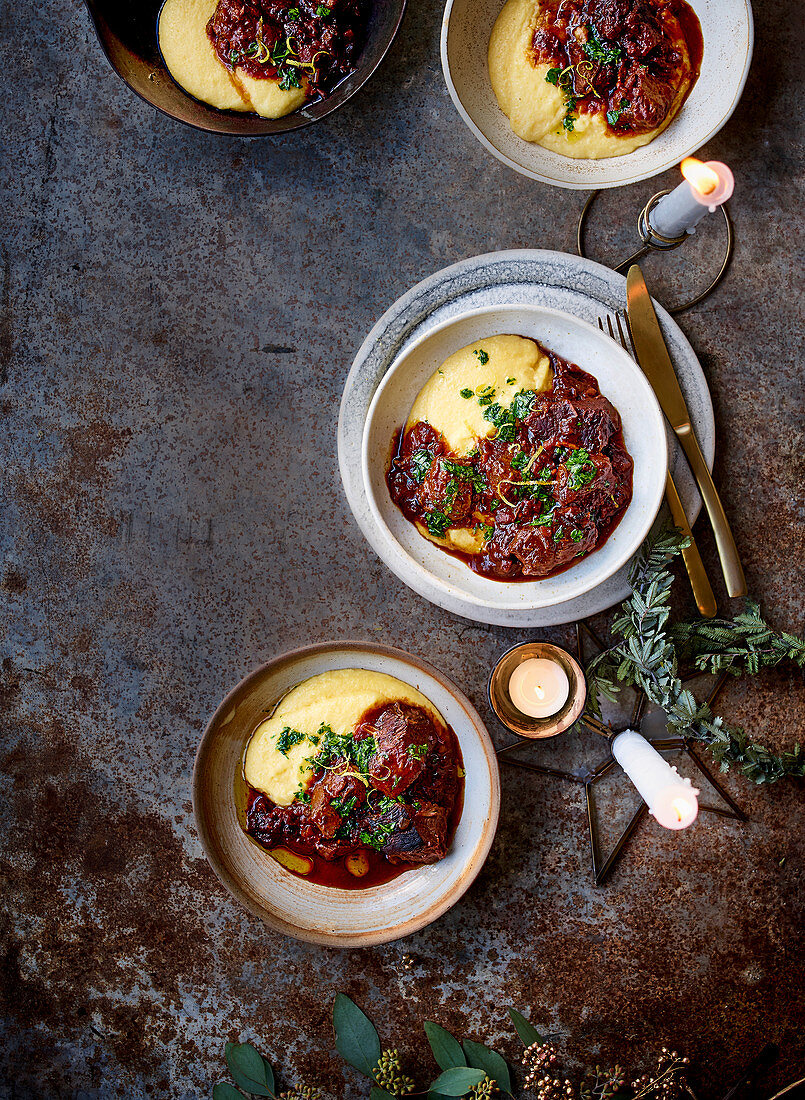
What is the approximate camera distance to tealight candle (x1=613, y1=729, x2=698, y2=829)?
2.27 meters

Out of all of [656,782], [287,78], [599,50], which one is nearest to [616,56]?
[599,50]

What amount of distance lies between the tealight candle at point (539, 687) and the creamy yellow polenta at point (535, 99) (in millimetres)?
1982

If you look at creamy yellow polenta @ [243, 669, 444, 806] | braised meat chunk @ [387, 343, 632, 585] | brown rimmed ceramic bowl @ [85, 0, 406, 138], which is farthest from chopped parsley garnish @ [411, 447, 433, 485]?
brown rimmed ceramic bowl @ [85, 0, 406, 138]

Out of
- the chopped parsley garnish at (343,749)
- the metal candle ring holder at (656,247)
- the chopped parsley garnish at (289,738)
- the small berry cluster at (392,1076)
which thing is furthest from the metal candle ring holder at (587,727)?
the metal candle ring holder at (656,247)

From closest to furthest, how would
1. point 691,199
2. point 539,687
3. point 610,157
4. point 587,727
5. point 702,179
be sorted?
point 702,179
point 691,199
point 610,157
point 539,687
point 587,727

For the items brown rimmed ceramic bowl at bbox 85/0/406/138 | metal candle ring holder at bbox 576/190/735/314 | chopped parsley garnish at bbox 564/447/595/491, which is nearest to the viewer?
chopped parsley garnish at bbox 564/447/595/491

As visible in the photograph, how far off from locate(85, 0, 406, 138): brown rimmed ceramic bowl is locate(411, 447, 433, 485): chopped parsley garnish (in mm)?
1314

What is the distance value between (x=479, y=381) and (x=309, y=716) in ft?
4.63

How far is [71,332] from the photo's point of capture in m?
2.99

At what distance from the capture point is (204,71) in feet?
8.91

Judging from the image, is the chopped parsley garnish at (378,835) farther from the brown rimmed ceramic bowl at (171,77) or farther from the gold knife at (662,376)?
the brown rimmed ceramic bowl at (171,77)

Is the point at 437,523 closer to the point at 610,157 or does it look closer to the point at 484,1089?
the point at 610,157

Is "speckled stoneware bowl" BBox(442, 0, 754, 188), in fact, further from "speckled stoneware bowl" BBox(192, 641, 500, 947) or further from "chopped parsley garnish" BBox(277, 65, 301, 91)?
"speckled stoneware bowl" BBox(192, 641, 500, 947)

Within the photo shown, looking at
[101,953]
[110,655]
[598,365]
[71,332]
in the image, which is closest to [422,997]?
[101,953]
